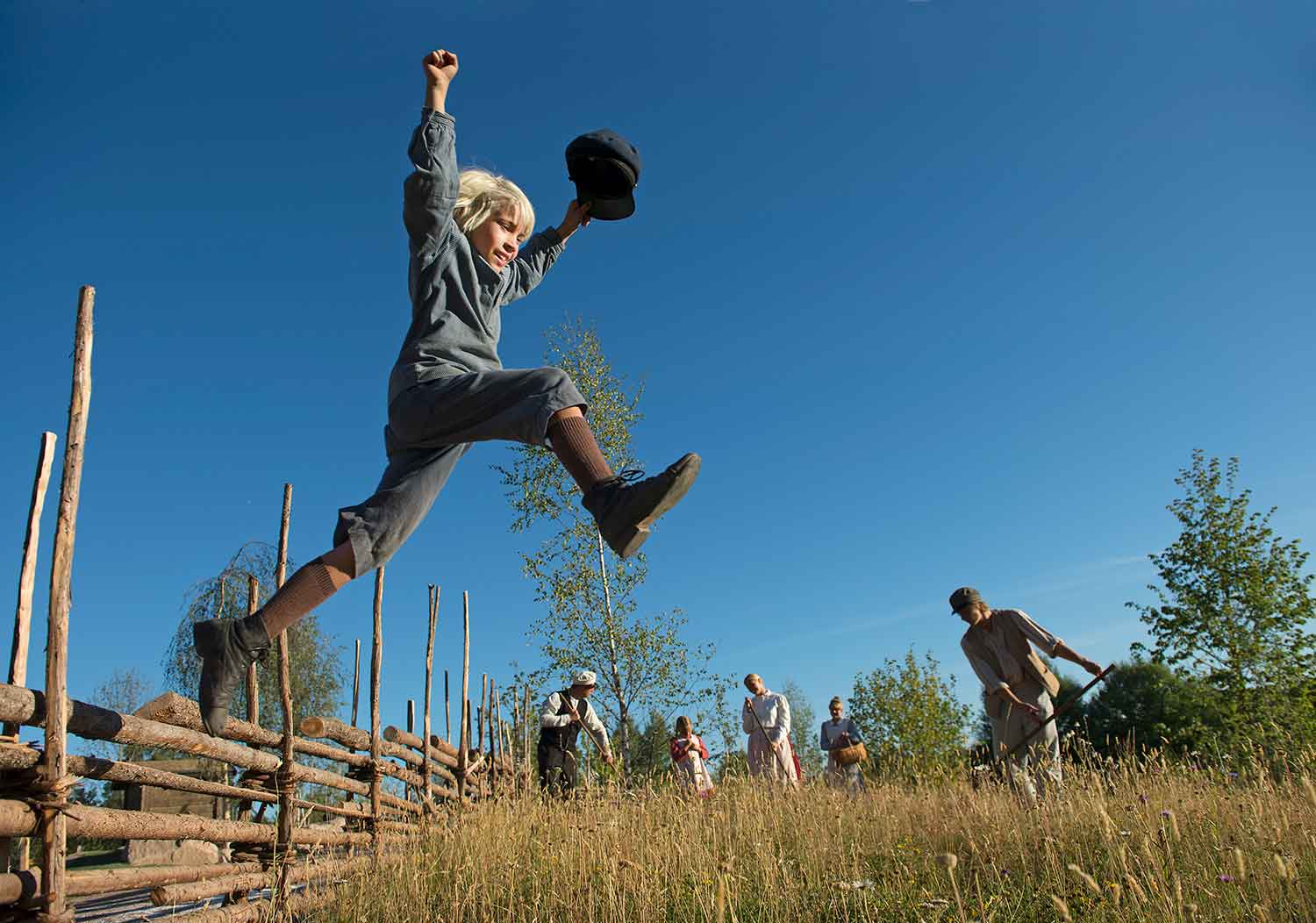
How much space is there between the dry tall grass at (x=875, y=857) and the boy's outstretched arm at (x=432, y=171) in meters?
2.35

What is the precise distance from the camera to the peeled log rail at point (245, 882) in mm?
3703

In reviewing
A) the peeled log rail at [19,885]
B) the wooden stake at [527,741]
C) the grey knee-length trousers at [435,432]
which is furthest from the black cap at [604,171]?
the wooden stake at [527,741]

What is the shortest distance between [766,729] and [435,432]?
645cm

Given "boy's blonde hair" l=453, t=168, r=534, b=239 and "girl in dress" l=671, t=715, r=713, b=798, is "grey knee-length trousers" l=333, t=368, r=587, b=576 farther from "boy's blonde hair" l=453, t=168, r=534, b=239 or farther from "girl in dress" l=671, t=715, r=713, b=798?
"girl in dress" l=671, t=715, r=713, b=798

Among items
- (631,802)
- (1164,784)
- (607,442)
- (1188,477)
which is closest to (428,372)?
(631,802)

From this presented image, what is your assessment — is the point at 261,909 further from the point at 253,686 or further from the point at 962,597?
the point at 962,597

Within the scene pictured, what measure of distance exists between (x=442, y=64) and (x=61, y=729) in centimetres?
238

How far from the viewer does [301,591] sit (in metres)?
2.90

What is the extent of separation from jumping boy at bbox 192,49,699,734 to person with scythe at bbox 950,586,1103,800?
4331mm

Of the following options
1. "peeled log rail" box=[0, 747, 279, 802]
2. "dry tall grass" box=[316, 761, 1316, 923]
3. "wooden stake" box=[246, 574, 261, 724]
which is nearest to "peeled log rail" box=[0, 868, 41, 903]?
"peeled log rail" box=[0, 747, 279, 802]

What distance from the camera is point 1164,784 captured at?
5.30 meters

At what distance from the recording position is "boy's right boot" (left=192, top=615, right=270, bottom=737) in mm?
2838

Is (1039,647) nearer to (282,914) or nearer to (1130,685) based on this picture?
(282,914)

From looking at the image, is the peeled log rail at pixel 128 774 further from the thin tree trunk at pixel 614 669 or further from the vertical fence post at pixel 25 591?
the thin tree trunk at pixel 614 669
